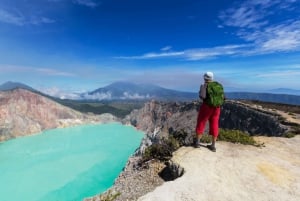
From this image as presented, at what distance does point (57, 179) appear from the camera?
2894 inches

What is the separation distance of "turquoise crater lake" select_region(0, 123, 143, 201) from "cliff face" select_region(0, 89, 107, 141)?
7046 millimetres

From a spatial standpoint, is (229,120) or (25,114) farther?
(25,114)

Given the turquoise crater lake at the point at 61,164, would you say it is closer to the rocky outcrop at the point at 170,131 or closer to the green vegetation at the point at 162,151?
the rocky outcrop at the point at 170,131

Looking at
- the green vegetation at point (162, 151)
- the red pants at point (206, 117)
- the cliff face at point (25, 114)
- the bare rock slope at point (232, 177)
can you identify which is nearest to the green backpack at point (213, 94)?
the red pants at point (206, 117)

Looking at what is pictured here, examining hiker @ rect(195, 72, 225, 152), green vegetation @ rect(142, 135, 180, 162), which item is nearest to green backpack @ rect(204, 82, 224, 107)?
hiker @ rect(195, 72, 225, 152)

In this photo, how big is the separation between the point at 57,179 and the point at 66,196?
1511 centimetres

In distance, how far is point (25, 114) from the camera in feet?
552

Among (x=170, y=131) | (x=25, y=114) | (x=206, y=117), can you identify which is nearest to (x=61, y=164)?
(x=170, y=131)

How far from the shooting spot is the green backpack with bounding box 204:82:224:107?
11.0 metres

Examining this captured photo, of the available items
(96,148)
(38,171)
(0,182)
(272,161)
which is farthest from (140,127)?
(272,161)

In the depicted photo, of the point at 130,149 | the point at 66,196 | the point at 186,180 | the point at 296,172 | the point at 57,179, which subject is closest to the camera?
the point at 186,180

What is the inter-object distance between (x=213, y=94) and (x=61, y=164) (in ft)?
299

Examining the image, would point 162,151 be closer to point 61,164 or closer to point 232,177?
point 232,177

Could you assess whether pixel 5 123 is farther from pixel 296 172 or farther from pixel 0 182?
pixel 296 172
